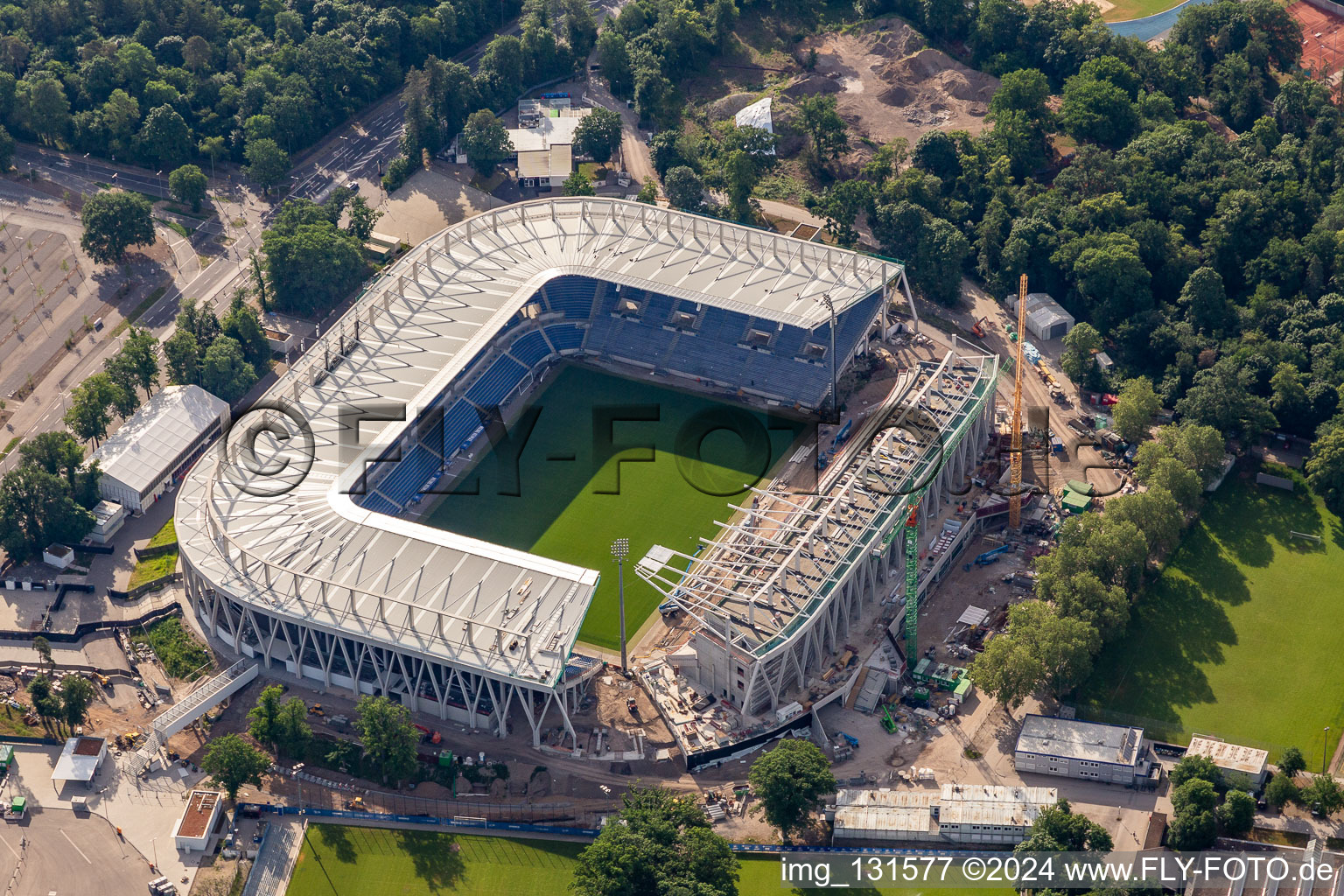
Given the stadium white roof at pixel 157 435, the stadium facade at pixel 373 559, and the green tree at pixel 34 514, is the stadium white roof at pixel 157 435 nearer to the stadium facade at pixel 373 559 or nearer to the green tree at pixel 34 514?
the green tree at pixel 34 514

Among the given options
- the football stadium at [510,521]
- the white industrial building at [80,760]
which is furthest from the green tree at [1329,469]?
the white industrial building at [80,760]

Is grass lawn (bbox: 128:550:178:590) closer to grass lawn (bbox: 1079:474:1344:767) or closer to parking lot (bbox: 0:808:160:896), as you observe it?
parking lot (bbox: 0:808:160:896)

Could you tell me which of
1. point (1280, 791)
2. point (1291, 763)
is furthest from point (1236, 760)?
point (1280, 791)

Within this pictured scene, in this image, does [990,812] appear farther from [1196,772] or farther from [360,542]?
[360,542]

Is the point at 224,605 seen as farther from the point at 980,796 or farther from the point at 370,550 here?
the point at 980,796

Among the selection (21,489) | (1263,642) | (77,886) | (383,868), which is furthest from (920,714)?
(21,489)

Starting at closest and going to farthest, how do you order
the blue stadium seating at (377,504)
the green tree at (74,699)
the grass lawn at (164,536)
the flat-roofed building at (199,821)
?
the flat-roofed building at (199,821), the green tree at (74,699), the blue stadium seating at (377,504), the grass lawn at (164,536)
